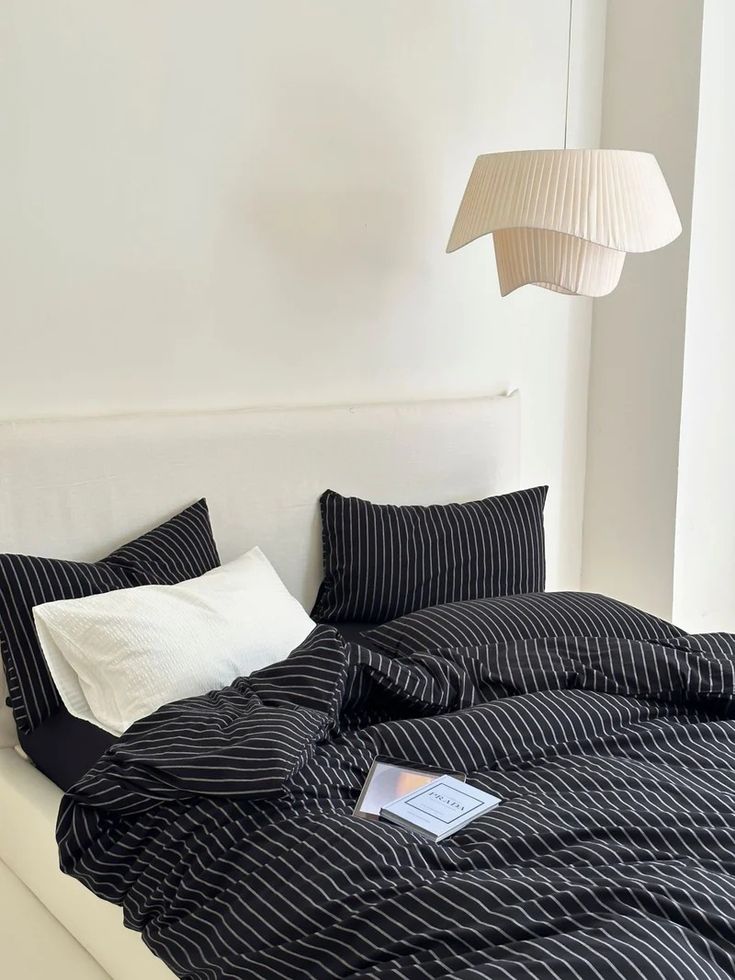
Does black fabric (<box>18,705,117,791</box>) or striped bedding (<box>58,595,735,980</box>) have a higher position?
striped bedding (<box>58,595,735,980</box>)

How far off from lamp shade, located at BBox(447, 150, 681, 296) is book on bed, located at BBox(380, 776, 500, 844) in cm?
129

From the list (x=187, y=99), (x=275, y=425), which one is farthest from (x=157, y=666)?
(x=187, y=99)

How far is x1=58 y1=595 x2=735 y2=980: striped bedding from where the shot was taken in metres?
1.38

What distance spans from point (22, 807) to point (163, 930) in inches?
23.7

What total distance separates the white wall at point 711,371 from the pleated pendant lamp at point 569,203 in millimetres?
679

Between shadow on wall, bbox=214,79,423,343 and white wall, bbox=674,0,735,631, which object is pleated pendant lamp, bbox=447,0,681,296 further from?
white wall, bbox=674,0,735,631

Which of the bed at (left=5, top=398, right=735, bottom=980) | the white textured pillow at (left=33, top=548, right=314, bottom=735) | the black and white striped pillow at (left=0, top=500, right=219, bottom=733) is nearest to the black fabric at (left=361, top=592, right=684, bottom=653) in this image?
the bed at (left=5, top=398, right=735, bottom=980)

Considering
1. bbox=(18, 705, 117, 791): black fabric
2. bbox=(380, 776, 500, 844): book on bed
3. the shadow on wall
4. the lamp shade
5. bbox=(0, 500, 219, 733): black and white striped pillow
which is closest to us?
bbox=(380, 776, 500, 844): book on bed

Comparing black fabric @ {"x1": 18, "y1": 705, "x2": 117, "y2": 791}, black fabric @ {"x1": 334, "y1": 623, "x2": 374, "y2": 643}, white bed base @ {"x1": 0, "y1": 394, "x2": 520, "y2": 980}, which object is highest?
white bed base @ {"x1": 0, "y1": 394, "x2": 520, "y2": 980}

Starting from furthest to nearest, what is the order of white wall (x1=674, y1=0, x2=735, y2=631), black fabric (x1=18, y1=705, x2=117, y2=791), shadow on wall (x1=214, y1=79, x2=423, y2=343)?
white wall (x1=674, y1=0, x2=735, y2=631) < shadow on wall (x1=214, y1=79, x2=423, y2=343) < black fabric (x1=18, y1=705, x2=117, y2=791)

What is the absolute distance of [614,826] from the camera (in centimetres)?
165

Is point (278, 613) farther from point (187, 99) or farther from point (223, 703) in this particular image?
point (187, 99)

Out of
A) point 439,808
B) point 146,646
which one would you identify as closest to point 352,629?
point 146,646

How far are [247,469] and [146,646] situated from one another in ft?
2.28
